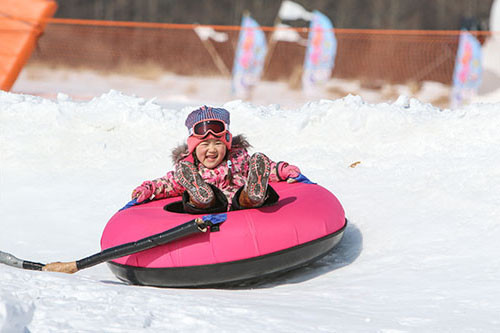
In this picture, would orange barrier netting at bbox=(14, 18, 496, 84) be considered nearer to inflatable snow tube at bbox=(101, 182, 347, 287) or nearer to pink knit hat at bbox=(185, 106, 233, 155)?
pink knit hat at bbox=(185, 106, 233, 155)

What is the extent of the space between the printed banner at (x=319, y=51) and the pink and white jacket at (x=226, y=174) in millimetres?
9862

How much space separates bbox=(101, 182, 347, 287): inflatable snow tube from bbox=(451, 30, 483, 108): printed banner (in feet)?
30.5

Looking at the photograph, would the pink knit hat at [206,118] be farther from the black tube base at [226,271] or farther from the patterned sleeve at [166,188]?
the black tube base at [226,271]

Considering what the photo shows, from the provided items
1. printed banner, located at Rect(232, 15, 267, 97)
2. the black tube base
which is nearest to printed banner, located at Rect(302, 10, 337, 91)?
printed banner, located at Rect(232, 15, 267, 97)

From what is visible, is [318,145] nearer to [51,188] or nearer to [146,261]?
[51,188]

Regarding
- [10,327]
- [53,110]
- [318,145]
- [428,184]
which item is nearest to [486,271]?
[428,184]

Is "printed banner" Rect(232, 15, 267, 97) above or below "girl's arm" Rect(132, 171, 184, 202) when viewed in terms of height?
above

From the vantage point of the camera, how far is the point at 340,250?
4594mm

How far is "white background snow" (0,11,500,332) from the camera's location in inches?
117

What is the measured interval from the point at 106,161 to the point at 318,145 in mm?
2006

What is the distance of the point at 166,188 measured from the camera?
4.66 meters

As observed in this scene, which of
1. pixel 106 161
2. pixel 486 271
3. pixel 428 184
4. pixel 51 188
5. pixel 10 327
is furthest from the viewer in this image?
pixel 106 161

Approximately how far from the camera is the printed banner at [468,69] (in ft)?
41.2

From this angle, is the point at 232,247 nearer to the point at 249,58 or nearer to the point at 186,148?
the point at 186,148
